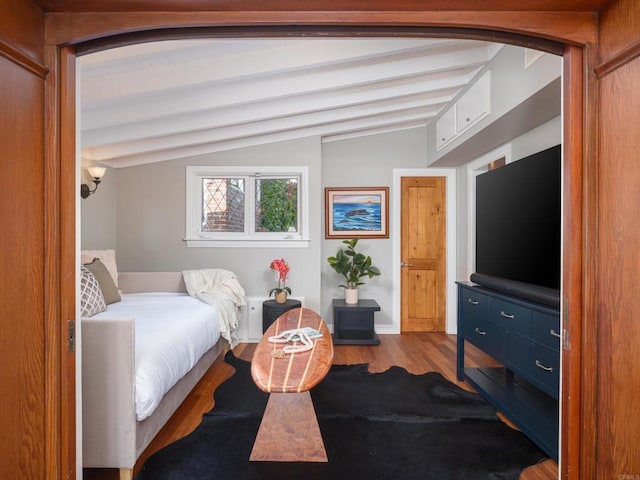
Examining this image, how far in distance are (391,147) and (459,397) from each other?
3.05 metres

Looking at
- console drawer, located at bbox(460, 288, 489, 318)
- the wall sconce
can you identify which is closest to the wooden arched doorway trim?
console drawer, located at bbox(460, 288, 489, 318)

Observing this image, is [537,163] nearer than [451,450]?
No

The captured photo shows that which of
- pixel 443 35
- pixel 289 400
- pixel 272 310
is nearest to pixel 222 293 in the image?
pixel 272 310

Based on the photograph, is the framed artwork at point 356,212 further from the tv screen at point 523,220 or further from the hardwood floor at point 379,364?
the tv screen at point 523,220

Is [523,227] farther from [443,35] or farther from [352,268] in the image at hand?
[352,268]

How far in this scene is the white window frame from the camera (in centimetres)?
432

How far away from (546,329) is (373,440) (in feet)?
3.86

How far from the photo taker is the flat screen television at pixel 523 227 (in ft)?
7.04

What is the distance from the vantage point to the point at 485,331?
2.71 metres

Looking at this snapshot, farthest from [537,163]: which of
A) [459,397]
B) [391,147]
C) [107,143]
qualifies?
[107,143]

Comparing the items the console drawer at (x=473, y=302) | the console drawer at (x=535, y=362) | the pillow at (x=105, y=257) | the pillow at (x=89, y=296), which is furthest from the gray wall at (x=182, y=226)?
the console drawer at (x=535, y=362)

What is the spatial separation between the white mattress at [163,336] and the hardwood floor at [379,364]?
34cm

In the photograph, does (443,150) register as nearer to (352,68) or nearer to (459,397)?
(352,68)

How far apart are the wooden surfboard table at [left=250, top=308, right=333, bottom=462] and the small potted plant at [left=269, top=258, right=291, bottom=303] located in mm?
1506
